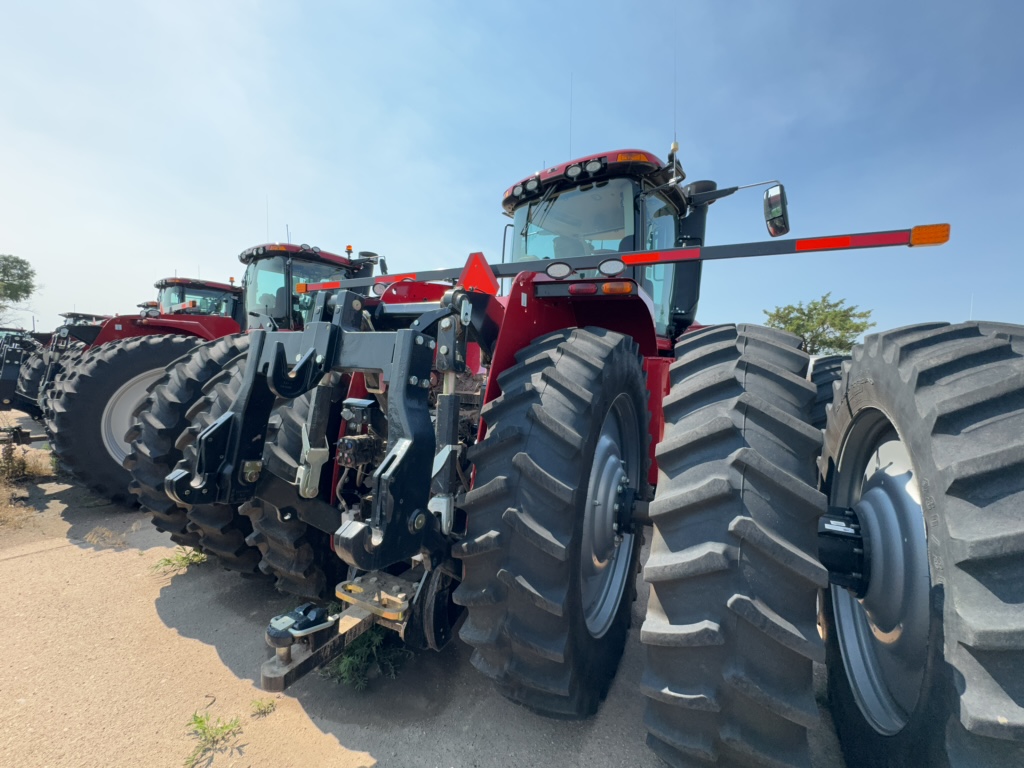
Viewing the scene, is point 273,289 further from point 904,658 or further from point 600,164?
point 904,658

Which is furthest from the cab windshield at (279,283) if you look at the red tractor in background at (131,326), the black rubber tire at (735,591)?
the black rubber tire at (735,591)

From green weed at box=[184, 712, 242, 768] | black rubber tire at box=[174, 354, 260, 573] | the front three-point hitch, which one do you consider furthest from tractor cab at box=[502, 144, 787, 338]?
green weed at box=[184, 712, 242, 768]

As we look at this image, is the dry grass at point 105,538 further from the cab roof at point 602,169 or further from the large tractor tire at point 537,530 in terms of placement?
the cab roof at point 602,169

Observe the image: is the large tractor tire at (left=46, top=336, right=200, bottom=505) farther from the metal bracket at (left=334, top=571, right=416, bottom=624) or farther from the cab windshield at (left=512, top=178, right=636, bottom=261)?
the cab windshield at (left=512, top=178, right=636, bottom=261)

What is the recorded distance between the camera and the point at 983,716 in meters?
0.95

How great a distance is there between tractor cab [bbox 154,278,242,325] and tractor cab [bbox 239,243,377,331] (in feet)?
10.7

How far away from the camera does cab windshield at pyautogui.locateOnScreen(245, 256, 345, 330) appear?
23.6 feet

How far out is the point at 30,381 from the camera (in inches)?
324

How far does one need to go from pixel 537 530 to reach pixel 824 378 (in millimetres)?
2585

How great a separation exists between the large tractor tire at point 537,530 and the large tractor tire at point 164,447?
8.48ft

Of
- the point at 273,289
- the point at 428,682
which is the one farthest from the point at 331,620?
the point at 273,289

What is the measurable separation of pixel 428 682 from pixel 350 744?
17.9 inches

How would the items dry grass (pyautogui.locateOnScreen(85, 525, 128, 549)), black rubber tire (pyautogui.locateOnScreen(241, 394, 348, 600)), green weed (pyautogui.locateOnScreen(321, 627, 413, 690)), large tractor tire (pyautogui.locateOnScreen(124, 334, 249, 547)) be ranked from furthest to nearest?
dry grass (pyautogui.locateOnScreen(85, 525, 128, 549)) < large tractor tire (pyautogui.locateOnScreen(124, 334, 249, 547)) < green weed (pyautogui.locateOnScreen(321, 627, 413, 690)) < black rubber tire (pyautogui.locateOnScreen(241, 394, 348, 600))

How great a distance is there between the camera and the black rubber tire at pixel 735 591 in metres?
1.29
